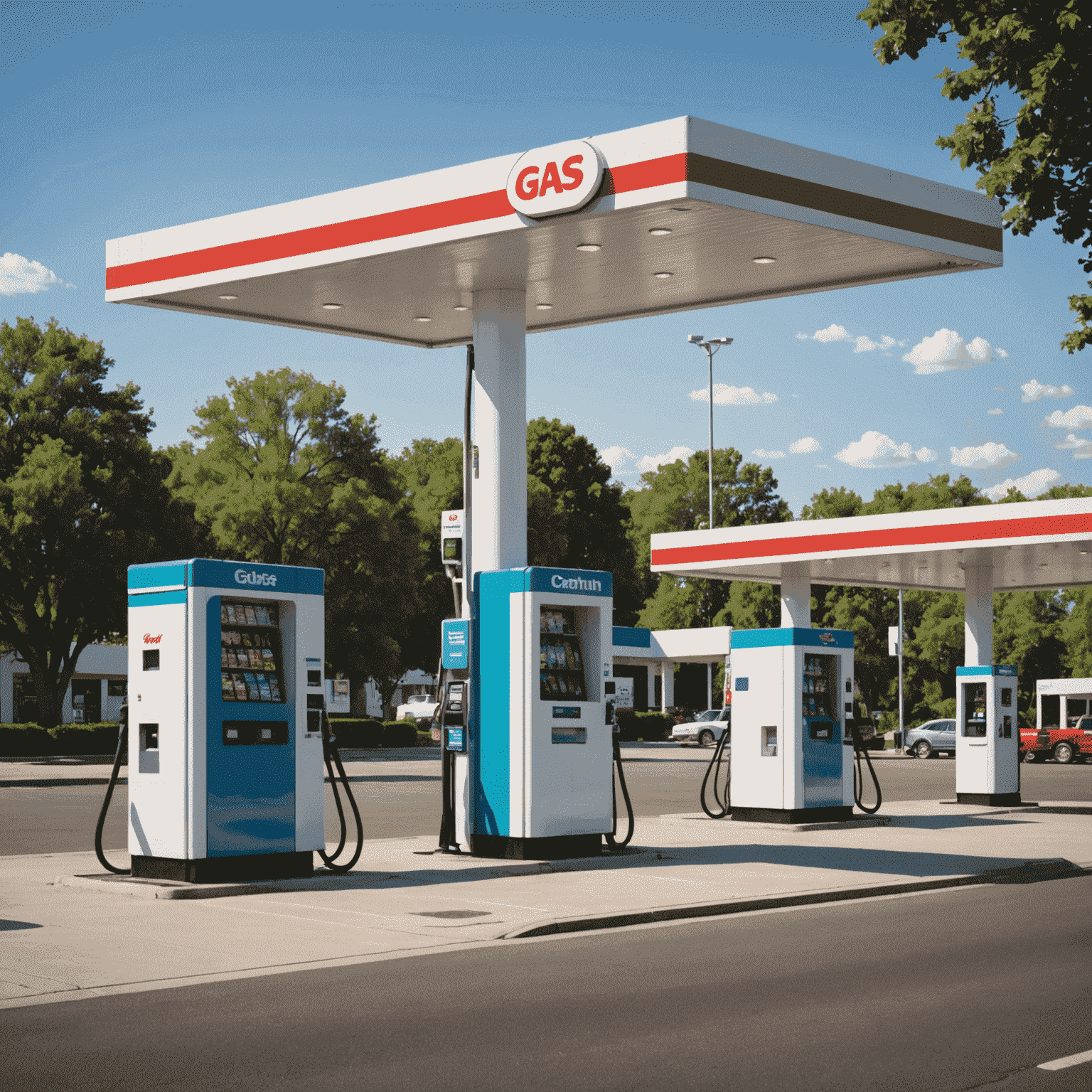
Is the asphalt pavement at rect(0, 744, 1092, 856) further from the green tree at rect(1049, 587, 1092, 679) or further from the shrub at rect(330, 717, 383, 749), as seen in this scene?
the green tree at rect(1049, 587, 1092, 679)

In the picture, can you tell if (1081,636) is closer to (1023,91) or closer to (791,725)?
(791,725)

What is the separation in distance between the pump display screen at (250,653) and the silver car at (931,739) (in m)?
39.5

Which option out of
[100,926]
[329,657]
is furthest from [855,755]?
[329,657]

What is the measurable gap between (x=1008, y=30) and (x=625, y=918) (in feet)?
28.6

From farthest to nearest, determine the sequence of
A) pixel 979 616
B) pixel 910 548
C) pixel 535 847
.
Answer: pixel 910 548, pixel 979 616, pixel 535 847

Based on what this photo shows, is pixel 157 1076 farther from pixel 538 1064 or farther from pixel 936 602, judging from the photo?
pixel 936 602

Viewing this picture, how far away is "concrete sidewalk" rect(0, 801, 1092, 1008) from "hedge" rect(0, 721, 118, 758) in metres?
25.9

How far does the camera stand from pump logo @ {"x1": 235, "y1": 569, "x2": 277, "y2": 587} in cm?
Answer: 1330

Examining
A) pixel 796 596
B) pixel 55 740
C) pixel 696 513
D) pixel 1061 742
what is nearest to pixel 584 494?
pixel 696 513

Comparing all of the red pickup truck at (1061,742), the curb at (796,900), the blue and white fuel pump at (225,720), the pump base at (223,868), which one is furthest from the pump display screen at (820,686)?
the red pickup truck at (1061,742)

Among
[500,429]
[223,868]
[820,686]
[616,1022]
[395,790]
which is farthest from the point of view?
[395,790]

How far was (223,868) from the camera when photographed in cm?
1309

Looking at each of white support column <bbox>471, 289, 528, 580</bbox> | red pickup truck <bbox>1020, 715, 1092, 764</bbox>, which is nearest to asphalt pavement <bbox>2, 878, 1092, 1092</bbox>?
white support column <bbox>471, 289, 528, 580</bbox>

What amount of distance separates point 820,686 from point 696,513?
63.3 metres
